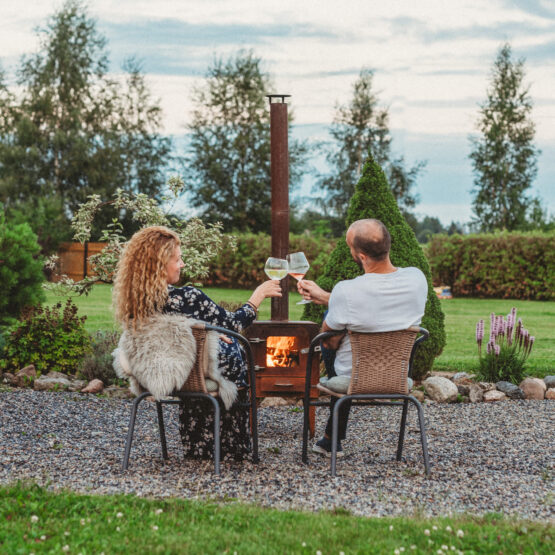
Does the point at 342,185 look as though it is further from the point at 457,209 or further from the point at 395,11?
the point at 395,11

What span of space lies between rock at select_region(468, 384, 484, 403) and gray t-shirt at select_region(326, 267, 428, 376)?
8.93 ft

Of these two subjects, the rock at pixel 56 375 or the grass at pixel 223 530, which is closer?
the grass at pixel 223 530

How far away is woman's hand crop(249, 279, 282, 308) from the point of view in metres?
3.84

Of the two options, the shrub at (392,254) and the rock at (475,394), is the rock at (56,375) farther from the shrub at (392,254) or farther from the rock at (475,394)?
the rock at (475,394)

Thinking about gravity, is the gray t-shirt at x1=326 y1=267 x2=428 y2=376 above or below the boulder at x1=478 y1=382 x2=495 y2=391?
above

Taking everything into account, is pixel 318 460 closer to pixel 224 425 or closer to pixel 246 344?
pixel 224 425

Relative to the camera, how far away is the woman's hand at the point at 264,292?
3.84 m

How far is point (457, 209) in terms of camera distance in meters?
30.6

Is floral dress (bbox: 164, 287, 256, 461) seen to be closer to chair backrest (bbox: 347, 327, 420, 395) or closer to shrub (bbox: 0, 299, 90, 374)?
chair backrest (bbox: 347, 327, 420, 395)

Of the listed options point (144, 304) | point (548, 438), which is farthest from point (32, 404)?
point (548, 438)

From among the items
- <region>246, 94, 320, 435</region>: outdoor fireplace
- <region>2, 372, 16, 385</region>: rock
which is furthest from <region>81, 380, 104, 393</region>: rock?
<region>246, 94, 320, 435</region>: outdoor fireplace

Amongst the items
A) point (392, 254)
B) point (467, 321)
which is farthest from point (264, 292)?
point (467, 321)

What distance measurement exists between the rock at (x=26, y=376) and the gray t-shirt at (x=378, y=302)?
149 inches

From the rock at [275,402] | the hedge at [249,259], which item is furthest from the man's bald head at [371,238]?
the hedge at [249,259]
